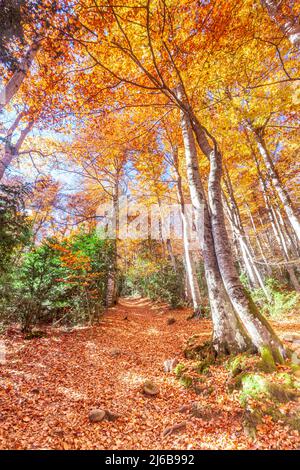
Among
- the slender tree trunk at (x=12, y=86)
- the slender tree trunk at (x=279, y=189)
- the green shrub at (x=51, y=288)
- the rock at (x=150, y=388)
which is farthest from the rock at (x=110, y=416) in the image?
the slender tree trunk at (x=279, y=189)

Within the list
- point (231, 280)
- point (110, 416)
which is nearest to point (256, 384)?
point (231, 280)

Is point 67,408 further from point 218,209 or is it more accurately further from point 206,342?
point 218,209

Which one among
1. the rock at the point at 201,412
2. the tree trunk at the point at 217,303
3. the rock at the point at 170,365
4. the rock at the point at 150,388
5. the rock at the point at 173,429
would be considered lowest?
the rock at the point at 173,429

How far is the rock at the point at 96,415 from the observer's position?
111 inches

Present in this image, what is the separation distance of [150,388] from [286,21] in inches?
332

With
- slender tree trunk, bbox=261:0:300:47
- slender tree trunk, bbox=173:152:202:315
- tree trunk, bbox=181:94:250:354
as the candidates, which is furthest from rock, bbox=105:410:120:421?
slender tree trunk, bbox=261:0:300:47

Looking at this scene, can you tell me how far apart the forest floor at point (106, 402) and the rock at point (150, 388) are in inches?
3.4

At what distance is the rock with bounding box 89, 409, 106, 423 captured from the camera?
2.82 metres

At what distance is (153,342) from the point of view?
6.30 metres

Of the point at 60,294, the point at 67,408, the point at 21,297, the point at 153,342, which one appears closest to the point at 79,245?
the point at 60,294

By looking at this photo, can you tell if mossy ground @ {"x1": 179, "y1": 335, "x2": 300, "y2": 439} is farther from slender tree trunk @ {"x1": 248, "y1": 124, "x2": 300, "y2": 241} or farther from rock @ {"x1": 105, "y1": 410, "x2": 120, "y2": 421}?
slender tree trunk @ {"x1": 248, "y1": 124, "x2": 300, "y2": 241}

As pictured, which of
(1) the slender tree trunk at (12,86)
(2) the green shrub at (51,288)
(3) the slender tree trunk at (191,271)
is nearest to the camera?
(1) the slender tree trunk at (12,86)

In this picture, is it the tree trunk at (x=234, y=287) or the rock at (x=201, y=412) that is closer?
the rock at (x=201, y=412)

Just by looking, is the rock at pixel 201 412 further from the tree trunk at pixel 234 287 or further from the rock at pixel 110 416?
the tree trunk at pixel 234 287
